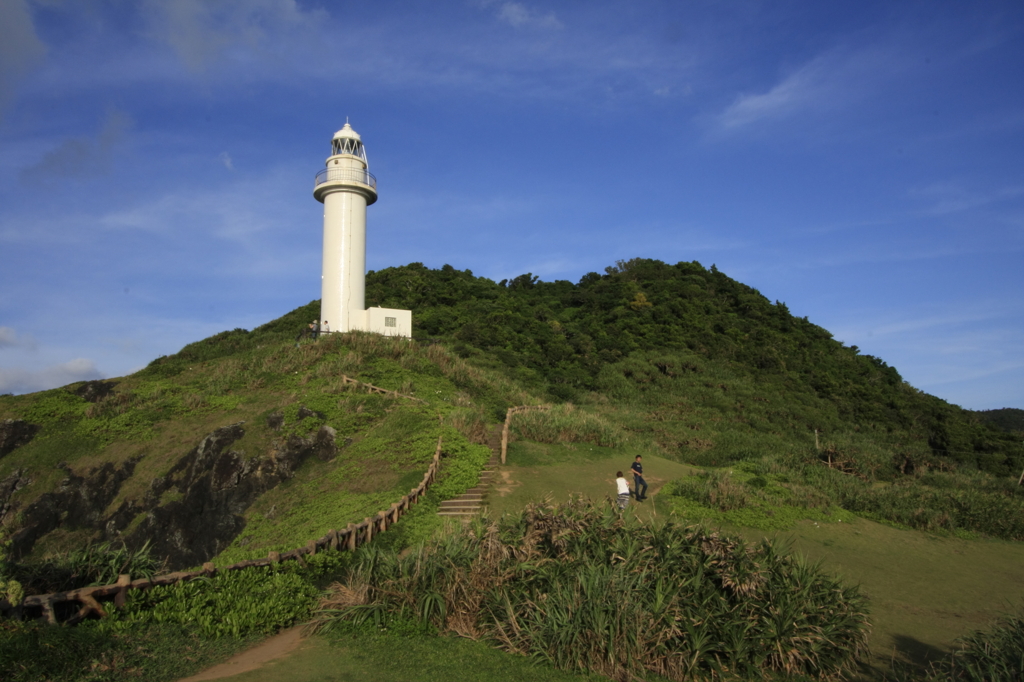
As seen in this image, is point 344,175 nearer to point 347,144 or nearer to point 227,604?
point 347,144

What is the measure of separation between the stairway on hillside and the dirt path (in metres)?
6.39

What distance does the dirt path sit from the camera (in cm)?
666

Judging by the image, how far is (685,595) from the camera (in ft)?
24.3

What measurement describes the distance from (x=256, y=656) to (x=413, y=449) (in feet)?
34.0

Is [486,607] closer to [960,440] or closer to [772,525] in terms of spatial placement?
[772,525]

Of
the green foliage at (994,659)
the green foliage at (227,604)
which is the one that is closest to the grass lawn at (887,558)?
the green foliage at (994,659)

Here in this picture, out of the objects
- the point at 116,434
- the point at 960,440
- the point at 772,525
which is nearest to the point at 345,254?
the point at 116,434

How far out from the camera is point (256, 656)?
7.29 m

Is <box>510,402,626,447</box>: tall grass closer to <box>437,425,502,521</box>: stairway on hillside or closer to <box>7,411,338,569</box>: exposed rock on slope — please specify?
<box>437,425,502,521</box>: stairway on hillside

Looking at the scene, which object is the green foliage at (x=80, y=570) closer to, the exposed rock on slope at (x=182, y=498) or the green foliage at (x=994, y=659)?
the exposed rock on slope at (x=182, y=498)

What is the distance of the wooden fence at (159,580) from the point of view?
6.79m

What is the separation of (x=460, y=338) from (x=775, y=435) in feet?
66.9

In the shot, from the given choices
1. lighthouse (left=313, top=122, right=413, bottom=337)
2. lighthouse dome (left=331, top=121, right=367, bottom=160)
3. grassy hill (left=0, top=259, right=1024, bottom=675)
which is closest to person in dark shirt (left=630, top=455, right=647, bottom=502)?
grassy hill (left=0, top=259, right=1024, bottom=675)

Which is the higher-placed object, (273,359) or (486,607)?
(273,359)
